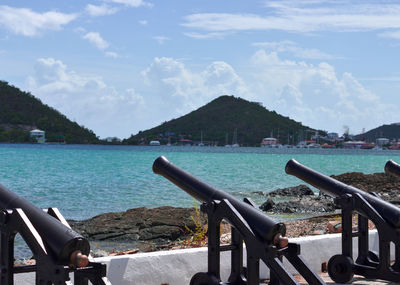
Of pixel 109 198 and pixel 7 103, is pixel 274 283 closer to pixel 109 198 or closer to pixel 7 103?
pixel 109 198

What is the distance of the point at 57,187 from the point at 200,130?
103 meters

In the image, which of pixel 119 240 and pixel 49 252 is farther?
pixel 119 240

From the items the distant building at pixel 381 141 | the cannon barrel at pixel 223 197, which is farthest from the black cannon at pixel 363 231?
the distant building at pixel 381 141

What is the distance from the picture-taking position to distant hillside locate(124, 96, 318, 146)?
137375 millimetres

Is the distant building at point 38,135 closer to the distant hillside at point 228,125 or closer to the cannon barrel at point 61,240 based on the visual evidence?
the distant hillside at point 228,125

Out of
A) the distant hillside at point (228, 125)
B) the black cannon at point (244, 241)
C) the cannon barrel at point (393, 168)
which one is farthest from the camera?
the distant hillside at point (228, 125)

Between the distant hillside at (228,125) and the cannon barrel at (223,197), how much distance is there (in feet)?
421

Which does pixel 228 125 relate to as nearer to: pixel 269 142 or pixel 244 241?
pixel 269 142

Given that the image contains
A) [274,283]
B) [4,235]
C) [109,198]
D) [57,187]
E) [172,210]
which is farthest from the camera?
[57,187]

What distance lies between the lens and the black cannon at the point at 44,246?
13.9 feet

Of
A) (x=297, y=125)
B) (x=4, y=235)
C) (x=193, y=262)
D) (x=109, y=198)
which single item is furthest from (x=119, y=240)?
(x=297, y=125)

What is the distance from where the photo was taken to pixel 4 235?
4691 mm

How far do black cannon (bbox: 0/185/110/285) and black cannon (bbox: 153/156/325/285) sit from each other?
58.0 inches

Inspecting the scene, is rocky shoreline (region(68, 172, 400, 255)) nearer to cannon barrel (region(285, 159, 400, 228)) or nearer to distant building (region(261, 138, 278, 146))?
cannon barrel (region(285, 159, 400, 228))
